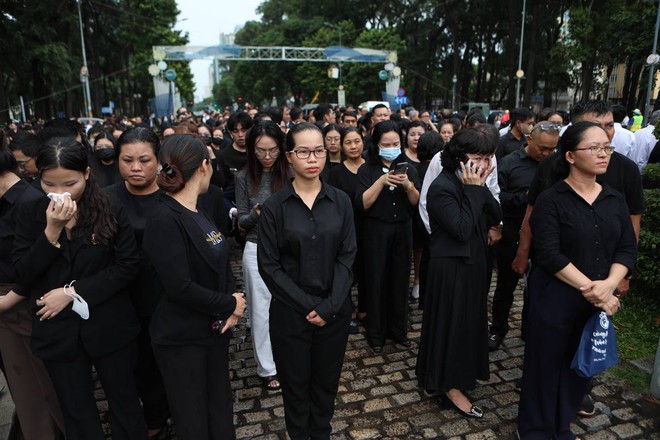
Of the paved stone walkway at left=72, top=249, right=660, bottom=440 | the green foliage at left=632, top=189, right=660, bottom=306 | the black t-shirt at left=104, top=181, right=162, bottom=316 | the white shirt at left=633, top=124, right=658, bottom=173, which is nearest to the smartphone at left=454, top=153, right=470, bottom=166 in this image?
the paved stone walkway at left=72, top=249, right=660, bottom=440

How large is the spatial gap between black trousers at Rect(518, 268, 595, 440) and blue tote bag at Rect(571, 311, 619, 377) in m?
0.13

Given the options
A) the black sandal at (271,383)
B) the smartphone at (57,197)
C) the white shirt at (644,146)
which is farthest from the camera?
the white shirt at (644,146)

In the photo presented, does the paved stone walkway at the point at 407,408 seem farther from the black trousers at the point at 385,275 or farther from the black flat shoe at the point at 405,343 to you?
the black trousers at the point at 385,275

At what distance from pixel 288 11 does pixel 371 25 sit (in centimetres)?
1558

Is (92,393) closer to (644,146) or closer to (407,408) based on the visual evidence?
(407,408)

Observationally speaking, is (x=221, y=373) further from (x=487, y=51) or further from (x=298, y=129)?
(x=487, y=51)

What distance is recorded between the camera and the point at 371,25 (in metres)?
45.4

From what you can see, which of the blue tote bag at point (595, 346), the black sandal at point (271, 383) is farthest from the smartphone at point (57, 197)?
the blue tote bag at point (595, 346)

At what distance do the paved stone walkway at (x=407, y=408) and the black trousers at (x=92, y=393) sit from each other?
2.82 ft

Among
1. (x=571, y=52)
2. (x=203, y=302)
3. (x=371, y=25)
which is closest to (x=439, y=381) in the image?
(x=203, y=302)

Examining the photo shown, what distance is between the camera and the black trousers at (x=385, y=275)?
14.5 feet

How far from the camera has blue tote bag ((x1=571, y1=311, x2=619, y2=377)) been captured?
275 cm

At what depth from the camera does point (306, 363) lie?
284cm

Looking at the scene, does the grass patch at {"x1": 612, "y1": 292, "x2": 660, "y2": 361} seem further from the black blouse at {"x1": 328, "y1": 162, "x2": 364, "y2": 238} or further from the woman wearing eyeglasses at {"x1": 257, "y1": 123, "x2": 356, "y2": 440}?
the woman wearing eyeglasses at {"x1": 257, "y1": 123, "x2": 356, "y2": 440}
